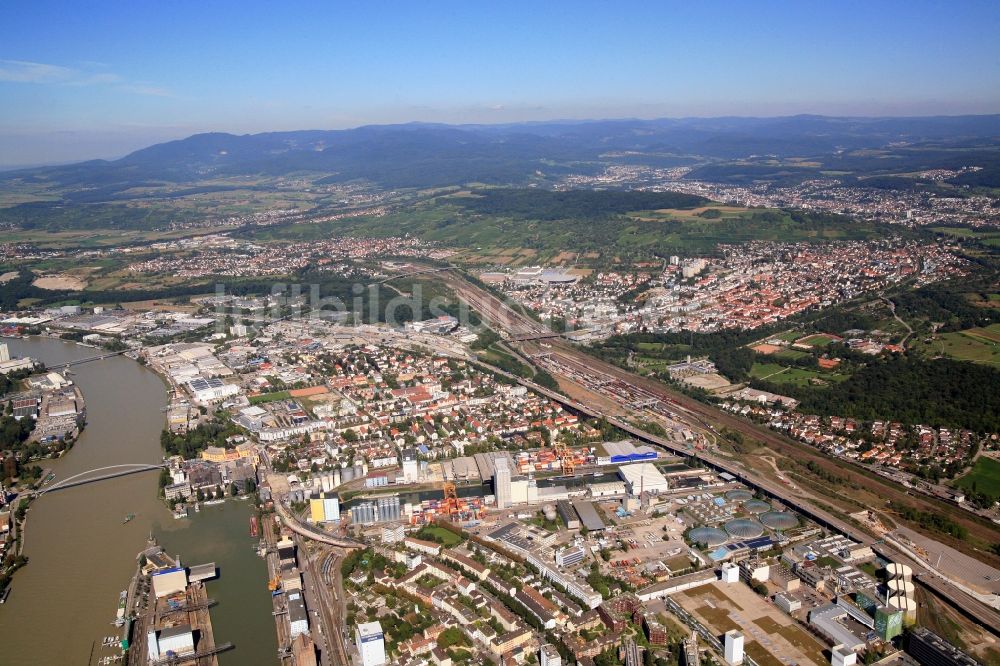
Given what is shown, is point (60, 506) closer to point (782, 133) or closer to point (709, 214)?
point (709, 214)

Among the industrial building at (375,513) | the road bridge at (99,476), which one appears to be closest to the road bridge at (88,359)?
the road bridge at (99,476)

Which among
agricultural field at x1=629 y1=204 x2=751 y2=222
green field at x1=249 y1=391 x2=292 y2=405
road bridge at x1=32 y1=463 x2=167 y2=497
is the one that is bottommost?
road bridge at x1=32 y1=463 x2=167 y2=497

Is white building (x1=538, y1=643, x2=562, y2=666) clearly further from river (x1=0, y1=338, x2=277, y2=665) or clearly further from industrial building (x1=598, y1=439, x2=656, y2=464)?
industrial building (x1=598, y1=439, x2=656, y2=464)

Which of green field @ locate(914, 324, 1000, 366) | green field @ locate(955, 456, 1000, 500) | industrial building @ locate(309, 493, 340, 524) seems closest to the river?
industrial building @ locate(309, 493, 340, 524)

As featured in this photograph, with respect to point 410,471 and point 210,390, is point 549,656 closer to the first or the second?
point 410,471

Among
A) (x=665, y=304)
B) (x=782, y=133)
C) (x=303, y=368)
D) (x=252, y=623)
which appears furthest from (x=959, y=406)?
(x=782, y=133)
